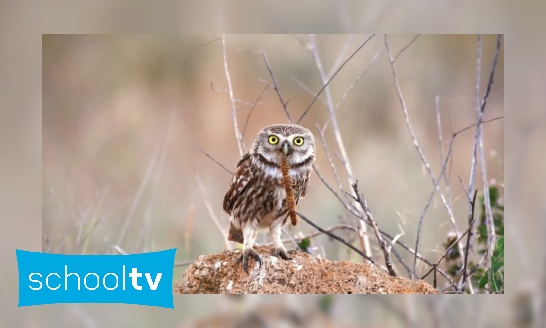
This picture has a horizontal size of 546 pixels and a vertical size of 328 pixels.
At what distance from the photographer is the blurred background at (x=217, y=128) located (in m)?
2.21

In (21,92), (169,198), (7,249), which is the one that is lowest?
(7,249)

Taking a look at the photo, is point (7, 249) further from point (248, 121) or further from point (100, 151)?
point (248, 121)


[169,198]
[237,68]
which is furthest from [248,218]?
[237,68]

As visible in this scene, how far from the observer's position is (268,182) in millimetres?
2092

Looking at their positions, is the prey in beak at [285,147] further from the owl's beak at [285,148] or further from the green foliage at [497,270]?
the green foliage at [497,270]

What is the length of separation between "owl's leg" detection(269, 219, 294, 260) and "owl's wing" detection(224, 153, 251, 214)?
7.1 inches

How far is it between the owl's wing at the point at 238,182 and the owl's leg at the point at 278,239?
18cm

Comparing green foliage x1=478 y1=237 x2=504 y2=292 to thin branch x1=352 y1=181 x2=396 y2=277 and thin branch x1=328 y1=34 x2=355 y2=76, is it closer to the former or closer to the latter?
thin branch x1=352 y1=181 x2=396 y2=277

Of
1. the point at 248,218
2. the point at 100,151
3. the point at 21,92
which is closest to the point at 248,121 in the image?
the point at 248,218

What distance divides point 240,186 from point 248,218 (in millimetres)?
125

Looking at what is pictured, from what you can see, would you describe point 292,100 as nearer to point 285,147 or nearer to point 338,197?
point 285,147

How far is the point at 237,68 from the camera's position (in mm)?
2217

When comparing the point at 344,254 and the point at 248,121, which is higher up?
the point at 248,121

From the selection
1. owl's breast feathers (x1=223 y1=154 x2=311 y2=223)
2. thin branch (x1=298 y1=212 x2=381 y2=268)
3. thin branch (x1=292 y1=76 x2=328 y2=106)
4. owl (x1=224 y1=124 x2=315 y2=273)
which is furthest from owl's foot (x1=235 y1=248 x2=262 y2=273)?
thin branch (x1=292 y1=76 x2=328 y2=106)
